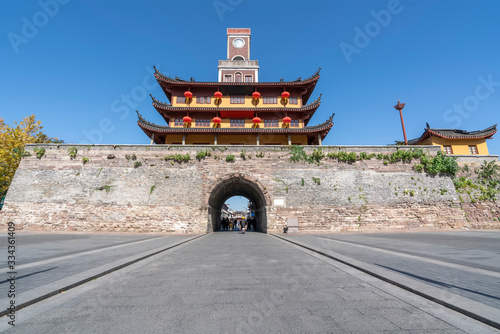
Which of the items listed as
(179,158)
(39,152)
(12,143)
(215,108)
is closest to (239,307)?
(179,158)

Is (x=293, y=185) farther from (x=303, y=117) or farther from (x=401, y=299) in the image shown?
(x=401, y=299)

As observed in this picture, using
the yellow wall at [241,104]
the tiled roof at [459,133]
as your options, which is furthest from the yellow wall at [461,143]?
the yellow wall at [241,104]

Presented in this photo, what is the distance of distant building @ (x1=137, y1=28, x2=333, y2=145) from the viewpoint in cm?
2148

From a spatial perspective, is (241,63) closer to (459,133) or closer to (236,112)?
(236,112)

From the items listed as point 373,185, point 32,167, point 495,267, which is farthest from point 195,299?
point 32,167

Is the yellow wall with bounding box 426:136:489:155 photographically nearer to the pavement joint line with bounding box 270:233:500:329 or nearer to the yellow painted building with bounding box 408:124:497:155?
the yellow painted building with bounding box 408:124:497:155

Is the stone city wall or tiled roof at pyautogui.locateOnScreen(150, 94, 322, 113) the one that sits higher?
tiled roof at pyautogui.locateOnScreen(150, 94, 322, 113)

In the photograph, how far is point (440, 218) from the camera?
1469cm

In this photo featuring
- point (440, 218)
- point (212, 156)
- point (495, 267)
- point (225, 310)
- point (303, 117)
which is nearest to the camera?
point (225, 310)

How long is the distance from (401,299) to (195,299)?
7.93 ft

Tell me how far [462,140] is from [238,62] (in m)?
24.7

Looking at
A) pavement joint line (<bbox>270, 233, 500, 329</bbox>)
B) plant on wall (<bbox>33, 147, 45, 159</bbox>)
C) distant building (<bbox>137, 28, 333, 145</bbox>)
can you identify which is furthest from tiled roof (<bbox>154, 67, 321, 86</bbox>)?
pavement joint line (<bbox>270, 233, 500, 329</bbox>)

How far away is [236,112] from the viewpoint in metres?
22.5

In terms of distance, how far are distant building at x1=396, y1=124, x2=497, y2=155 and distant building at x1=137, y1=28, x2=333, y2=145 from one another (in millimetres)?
10612
